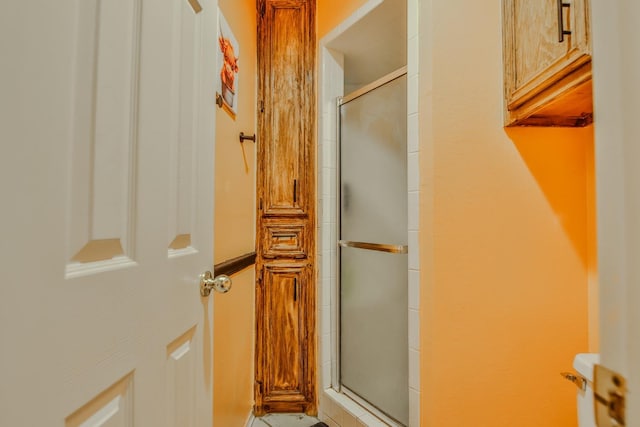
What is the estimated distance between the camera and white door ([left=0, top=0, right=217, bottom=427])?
1.08 ft

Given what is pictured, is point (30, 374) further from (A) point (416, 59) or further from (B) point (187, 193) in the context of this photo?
(A) point (416, 59)

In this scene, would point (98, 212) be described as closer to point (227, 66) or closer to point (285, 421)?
point (227, 66)

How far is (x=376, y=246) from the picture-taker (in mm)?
1605

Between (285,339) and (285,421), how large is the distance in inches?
17.3

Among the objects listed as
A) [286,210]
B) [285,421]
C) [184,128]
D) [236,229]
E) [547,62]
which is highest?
[547,62]

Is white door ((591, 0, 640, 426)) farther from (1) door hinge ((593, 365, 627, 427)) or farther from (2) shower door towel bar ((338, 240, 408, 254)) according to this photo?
(2) shower door towel bar ((338, 240, 408, 254))

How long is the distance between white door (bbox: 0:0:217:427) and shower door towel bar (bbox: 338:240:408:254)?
1.00 meters

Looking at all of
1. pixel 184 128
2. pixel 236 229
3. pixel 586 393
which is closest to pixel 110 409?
pixel 184 128

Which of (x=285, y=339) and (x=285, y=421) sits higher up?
(x=285, y=339)

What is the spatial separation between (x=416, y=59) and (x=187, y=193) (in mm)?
1089

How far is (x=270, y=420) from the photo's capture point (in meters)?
1.75

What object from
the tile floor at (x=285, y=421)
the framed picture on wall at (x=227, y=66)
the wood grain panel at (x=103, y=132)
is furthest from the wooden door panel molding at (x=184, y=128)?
the tile floor at (x=285, y=421)

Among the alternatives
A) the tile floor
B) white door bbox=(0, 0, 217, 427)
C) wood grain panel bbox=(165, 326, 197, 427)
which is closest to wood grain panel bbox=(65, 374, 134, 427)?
white door bbox=(0, 0, 217, 427)

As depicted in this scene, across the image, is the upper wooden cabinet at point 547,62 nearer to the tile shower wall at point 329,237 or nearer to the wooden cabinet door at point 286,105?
the tile shower wall at point 329,237
